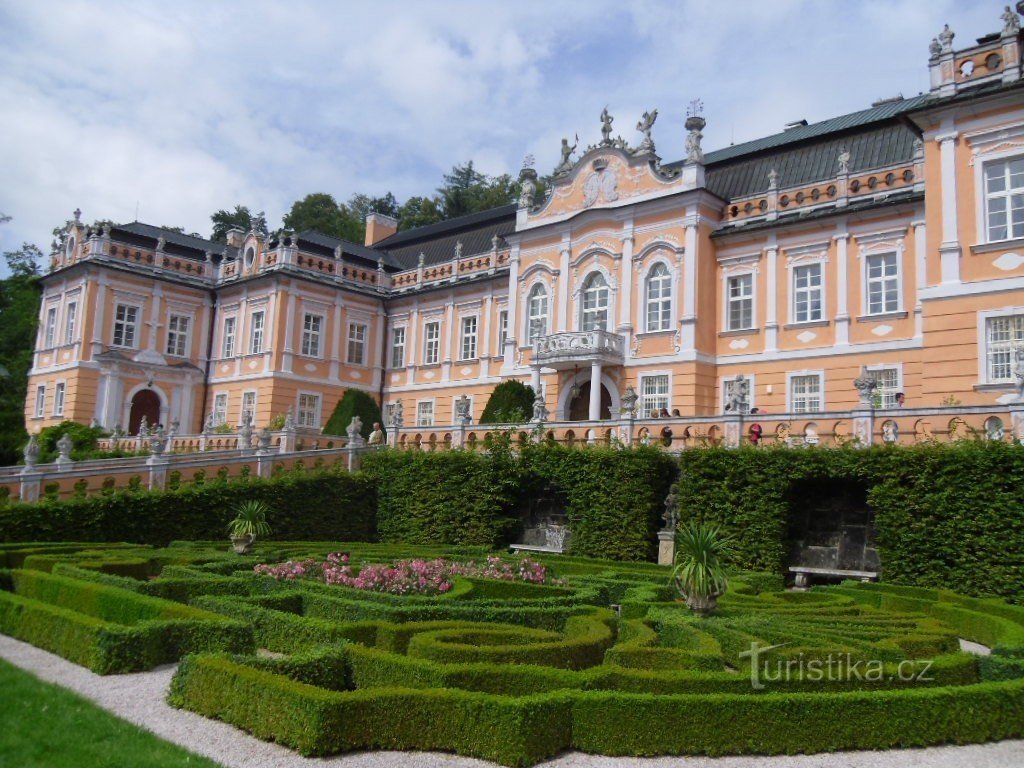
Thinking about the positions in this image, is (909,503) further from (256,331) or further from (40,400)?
(40,400)

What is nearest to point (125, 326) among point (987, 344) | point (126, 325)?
point (126, 325)

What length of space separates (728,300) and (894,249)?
203 inches

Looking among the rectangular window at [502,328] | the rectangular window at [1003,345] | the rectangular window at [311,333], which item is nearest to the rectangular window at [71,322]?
the rectangular window at [311,333]

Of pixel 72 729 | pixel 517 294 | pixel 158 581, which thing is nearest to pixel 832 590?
pixel 158 581

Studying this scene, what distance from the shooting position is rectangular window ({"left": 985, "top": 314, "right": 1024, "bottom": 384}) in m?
18.7

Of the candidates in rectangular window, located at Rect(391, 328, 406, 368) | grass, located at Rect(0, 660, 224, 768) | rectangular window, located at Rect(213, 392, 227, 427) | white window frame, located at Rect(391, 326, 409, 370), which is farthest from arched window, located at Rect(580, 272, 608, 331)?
grass, located at Rect(0, 660, 224, 768)

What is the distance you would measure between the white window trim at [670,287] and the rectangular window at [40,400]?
25.5 meters

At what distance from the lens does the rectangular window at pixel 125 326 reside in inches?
1425

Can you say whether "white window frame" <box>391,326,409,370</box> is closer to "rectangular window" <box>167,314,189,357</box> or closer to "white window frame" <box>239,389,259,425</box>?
"white window frame" <box>239,389,259,425</box>

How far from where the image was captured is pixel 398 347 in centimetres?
3866

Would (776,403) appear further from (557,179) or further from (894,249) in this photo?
(557,179)

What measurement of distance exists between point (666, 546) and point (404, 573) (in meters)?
7.47

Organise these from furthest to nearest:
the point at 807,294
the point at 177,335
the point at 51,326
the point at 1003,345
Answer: the point at 177,335 < the point at 51,326 < the point at 807,294 < the point at 1003,345

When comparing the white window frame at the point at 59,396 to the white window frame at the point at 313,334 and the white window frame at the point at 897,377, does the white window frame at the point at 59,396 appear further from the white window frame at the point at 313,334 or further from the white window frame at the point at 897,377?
the white window frame at the point at 897,377
